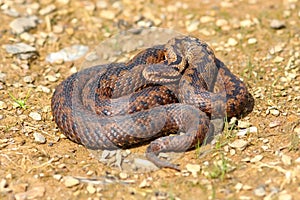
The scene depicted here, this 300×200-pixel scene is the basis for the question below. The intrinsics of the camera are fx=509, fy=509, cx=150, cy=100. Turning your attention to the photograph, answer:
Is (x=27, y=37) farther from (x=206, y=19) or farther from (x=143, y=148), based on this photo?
(x=143, y=148)

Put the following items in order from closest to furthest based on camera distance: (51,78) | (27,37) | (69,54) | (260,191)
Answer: (260,191) → (51,78) → (69,54) → (27,37)

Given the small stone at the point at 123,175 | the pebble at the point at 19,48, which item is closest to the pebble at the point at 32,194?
the small stone at the point at 123,175

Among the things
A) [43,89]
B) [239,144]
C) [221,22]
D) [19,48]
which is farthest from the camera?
[221,22]

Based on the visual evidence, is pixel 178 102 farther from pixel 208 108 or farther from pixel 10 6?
pixel 10 6

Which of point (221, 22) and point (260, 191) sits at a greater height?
point (221, 22)

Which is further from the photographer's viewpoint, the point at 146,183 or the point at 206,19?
the point at 206,19

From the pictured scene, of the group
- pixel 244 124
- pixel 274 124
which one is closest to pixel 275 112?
pixel 274 124

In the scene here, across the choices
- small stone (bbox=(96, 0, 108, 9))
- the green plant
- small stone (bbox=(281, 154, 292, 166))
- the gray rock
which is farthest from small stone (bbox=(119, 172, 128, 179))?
small stone (bbox=(96, 0, 108, 9))
